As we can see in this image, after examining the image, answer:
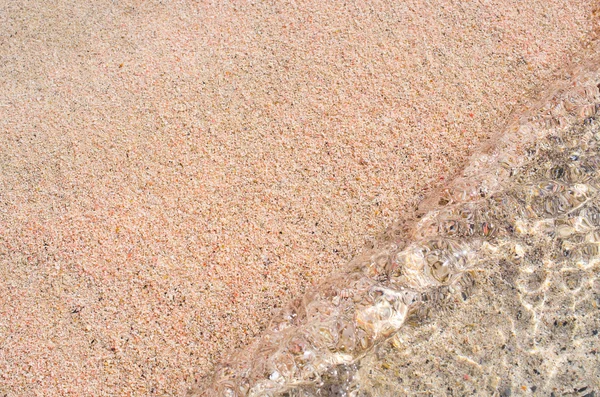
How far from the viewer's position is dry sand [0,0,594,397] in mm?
2318

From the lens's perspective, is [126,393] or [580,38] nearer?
[126,393]

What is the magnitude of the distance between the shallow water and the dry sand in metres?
0.11

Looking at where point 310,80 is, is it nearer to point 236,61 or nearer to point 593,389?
point 236,61

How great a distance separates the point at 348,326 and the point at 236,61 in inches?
53.1

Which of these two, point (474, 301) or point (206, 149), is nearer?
point (474, 301)

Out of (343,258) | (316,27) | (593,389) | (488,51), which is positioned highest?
(488,51)

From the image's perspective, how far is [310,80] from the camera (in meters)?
2.76

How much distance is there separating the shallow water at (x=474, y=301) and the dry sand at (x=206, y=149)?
0.36 ft

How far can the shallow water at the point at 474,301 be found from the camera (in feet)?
7.41

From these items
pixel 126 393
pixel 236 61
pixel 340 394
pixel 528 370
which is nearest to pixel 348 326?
pixel 340 394

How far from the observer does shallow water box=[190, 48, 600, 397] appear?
7.41 ft

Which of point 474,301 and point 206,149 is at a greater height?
point 474,301

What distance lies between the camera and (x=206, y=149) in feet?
8.63

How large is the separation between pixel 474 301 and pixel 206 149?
1307 millimetres
